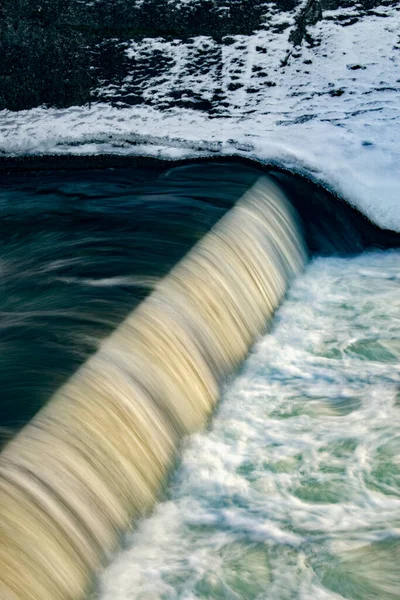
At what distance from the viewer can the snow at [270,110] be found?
5.84 m

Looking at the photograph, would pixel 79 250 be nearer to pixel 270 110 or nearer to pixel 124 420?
pixel 124 420

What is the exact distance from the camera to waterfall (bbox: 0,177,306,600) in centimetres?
259

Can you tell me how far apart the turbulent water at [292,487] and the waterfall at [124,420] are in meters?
0.11

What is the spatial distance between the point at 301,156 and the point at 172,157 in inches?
36.9

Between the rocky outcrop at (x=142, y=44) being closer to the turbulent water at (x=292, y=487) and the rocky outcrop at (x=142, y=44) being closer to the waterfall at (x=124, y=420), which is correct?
the waterfall at (x=124, y=420)

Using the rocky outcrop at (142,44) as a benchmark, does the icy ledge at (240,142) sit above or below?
below

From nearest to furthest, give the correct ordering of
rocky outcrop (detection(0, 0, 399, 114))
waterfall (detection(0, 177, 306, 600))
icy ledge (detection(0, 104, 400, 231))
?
waterfall (detection(0, 177, 306, 600))
icy ledge (detection(0, 104, 400, 231))
rocky outcrop (detection(0, 0, 399, 114))

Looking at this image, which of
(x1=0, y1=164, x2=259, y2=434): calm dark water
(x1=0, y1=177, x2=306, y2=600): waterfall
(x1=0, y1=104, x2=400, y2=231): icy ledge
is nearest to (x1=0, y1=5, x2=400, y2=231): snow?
(x1=0, y1=104, x2=400, y2=231): icy ledge

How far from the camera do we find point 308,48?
22.0 feet

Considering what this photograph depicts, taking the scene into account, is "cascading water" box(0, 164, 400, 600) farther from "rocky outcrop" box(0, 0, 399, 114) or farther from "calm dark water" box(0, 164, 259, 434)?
"rocky outcrop" box(0, 0, 399, 114)

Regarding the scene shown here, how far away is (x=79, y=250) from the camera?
4551 mm

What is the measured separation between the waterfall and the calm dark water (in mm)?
100

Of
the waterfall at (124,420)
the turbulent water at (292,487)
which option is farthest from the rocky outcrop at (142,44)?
the turbulent water at (292,487)

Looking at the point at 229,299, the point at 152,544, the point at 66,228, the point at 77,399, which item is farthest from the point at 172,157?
the point at 152,544
